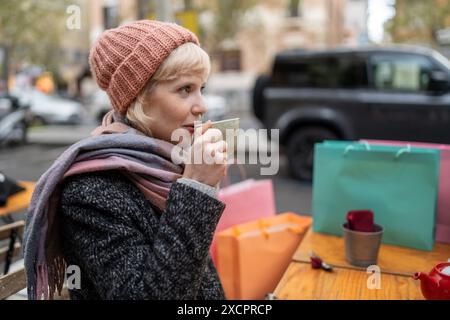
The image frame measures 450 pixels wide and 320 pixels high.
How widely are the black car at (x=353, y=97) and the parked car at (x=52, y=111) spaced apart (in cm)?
938

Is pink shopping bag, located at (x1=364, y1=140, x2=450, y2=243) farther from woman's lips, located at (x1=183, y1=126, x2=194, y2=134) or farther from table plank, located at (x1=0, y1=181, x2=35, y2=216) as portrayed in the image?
table plank, located at (x1=0, y1=181, x2=35, y2=216)

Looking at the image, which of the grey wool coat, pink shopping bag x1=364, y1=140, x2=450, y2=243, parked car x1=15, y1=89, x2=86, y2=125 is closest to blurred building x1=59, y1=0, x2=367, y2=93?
parked car x1=15, y1=89, x2=86, y2=125

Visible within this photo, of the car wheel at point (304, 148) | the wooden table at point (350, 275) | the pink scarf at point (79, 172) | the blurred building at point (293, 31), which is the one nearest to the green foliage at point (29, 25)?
the car wheel at point (304, 148)

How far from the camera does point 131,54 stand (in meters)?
1.06

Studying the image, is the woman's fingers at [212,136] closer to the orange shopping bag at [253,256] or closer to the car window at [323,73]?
the orange shopping bag at [253,256]

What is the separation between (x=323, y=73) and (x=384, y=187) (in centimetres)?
477

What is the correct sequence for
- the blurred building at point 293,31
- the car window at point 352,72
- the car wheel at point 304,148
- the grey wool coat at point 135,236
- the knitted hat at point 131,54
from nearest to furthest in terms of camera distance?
the grey wool coat at point 135,236, the knitted hat at point 131,54, the car window at point 352,72, the car wheel at point 304,148, the blurred building at point 293,31

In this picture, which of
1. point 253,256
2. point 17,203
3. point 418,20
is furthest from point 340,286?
point 418,20

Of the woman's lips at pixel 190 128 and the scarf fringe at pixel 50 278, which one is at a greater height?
→ the woman's lips at pixel 190 128

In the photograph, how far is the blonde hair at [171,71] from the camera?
107 cm

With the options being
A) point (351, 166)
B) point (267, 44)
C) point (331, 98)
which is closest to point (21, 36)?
point (331, 98)

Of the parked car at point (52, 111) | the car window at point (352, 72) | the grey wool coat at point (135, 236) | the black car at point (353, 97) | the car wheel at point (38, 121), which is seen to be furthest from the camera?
the car wheel at point (38, 121)

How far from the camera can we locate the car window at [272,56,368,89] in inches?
242

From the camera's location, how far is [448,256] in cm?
161
